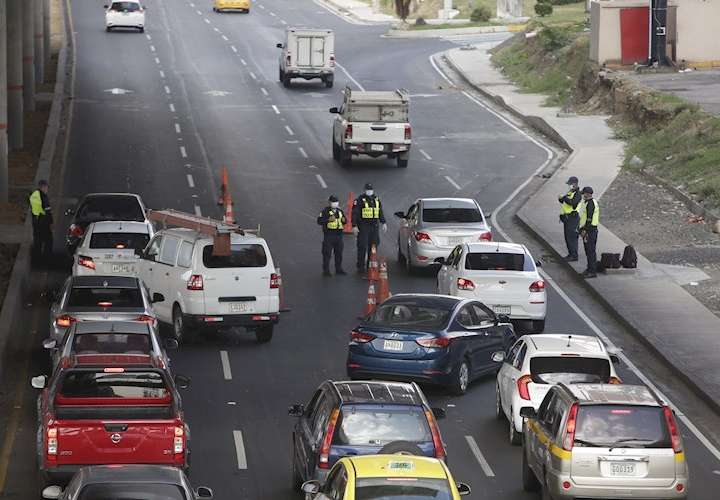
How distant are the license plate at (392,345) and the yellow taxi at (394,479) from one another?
31.4 ft

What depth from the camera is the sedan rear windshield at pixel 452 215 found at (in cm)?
3684

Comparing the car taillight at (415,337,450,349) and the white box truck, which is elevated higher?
the white box truck

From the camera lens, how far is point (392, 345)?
1015 inches

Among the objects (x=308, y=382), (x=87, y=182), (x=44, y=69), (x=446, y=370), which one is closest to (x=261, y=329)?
(x=308, y=382)

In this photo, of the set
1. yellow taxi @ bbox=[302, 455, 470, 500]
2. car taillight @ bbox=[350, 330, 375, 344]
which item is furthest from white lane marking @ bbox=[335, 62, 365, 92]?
yellow taxi @ bbox=[302, 455, 470, 500]

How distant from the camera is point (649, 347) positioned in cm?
3012

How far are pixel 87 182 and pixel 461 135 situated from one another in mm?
14834

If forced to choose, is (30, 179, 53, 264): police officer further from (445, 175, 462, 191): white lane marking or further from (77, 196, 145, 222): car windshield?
(445, 175, 462, 191): white lane marking

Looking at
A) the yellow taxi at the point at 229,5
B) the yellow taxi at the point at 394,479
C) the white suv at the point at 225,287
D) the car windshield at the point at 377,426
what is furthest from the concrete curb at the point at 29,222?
the yellow taxi at the point at 394,479

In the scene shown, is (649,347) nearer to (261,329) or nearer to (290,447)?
(261,329)

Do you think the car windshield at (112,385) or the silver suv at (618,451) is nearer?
the silver suv at (618,451)

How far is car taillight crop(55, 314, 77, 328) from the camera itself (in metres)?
26.5

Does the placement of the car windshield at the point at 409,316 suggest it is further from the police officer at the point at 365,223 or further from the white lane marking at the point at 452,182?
the white lane marking at the point at 452,182

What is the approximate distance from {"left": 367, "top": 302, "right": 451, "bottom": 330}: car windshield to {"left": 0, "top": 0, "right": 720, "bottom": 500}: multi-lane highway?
1.11 metres
